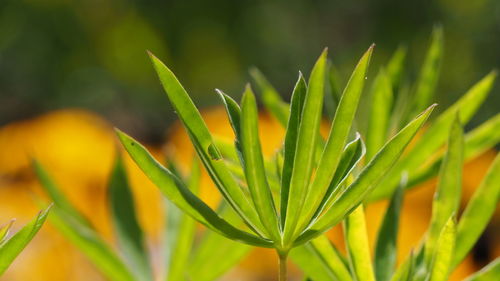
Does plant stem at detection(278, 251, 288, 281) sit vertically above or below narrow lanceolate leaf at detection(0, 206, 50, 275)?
below

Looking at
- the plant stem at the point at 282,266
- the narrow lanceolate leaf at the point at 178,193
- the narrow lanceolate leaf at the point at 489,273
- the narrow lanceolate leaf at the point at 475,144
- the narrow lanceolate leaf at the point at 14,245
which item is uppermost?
the narrow lanceolate leaf at the point at 14,245

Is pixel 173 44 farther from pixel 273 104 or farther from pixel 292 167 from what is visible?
pixel 292 167

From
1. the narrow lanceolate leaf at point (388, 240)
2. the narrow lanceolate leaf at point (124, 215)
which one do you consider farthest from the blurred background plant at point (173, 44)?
the narrow lanceolate leaf at point (388, 240)

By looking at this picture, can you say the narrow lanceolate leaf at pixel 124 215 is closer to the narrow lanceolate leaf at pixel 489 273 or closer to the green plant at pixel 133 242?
the green plant at pixel 133 242

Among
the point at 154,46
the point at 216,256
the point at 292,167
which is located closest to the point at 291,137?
the point at 292,167

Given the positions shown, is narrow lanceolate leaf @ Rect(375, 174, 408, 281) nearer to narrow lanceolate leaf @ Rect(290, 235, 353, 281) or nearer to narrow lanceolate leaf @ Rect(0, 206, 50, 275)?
narrow lanceolate leaf @ Rect(290, 235, 353, 281)

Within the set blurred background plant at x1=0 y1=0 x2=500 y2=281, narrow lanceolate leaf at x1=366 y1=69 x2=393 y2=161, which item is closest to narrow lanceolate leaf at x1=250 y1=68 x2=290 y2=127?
narrow lanceolate leaf at x1=366 y1=69 x2=393 y2=161
